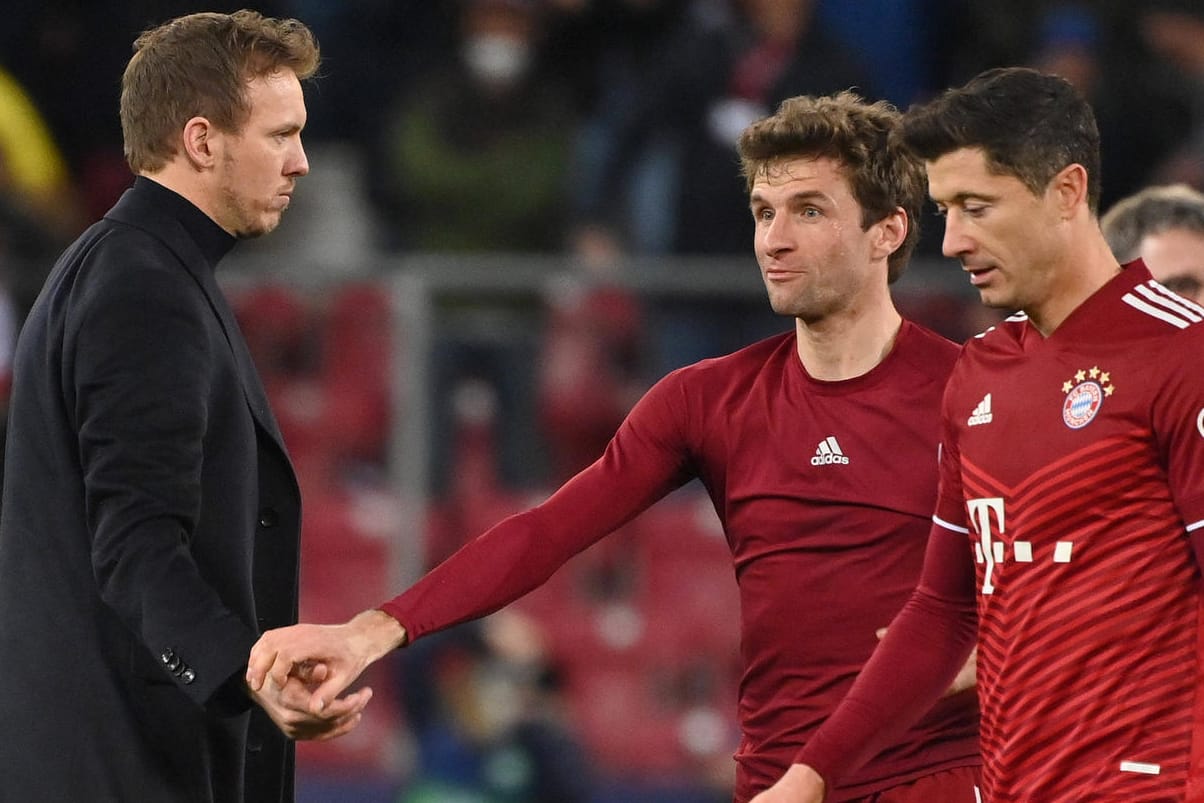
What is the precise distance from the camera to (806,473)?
4.08 meters

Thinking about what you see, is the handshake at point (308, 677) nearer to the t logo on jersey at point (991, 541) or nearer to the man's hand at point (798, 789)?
the man's hand at point (798, 789)

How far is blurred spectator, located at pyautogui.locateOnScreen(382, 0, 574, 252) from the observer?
358 inches

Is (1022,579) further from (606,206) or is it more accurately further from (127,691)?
(606,206)

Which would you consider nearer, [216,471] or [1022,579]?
[1022,579]

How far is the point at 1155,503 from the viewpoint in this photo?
317 cm

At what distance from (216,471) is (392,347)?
387 cm

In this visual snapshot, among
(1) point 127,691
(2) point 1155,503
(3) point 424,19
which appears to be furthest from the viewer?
(3) point 424,19

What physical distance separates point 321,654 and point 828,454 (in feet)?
3.53

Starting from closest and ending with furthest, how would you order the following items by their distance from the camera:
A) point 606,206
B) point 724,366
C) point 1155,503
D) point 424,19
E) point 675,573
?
point 1155,503 < point 724,366 < point 675,573 < point 606,206 < point 424,19

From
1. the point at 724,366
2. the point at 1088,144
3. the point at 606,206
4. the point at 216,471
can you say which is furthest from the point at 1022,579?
the point at 606,206

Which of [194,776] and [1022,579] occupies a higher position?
[1022,579]

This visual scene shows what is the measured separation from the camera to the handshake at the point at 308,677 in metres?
3.54

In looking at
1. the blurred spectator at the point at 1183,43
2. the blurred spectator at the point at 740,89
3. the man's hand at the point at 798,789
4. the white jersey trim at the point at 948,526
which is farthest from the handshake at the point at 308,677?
the blurred spectator at the point at 1183,43

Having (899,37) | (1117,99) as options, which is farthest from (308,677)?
(899,37)
